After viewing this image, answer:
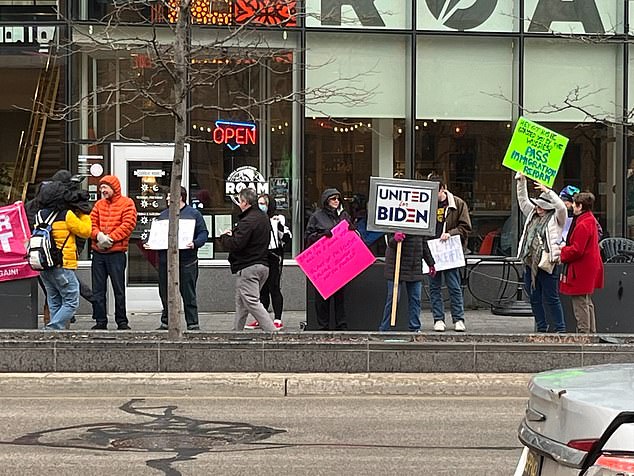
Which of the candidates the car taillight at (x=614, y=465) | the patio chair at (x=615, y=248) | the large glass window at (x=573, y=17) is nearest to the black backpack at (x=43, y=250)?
the patio chair at (x=615, y=248)

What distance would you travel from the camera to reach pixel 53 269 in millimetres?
12211

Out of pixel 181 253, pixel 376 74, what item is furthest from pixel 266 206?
pixel 376 74

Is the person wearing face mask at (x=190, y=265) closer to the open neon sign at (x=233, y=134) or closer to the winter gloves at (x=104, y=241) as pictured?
the winter gloves at (x=104, y=241)

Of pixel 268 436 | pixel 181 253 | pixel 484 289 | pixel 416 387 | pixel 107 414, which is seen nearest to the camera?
pixel 268 436

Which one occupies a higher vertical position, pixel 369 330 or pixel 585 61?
pixel 585 61

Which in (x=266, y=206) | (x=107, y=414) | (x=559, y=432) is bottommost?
(x=107, y=414)

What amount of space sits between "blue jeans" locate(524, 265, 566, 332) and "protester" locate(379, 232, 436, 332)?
1385 mm

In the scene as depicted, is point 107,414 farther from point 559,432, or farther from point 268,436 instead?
point 559,432

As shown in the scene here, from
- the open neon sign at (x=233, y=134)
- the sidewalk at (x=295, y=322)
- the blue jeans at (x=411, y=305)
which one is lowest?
the sidewalk at (x=295, y=322)

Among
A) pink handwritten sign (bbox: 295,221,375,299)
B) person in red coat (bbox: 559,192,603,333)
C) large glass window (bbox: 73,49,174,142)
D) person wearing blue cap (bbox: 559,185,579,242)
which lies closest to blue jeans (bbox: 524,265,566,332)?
person in red coat (bbox: 559,192,603,333)

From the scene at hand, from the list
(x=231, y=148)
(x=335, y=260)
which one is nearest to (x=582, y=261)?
(x=335, y=260)

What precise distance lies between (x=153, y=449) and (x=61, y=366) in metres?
3.16

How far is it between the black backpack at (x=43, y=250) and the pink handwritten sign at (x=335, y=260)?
2.85 meters

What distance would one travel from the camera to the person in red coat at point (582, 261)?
38.7ft
